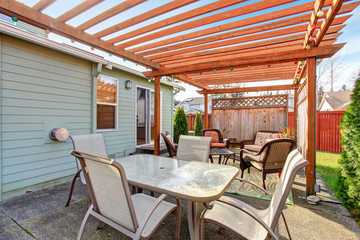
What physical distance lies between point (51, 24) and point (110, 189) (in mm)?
2388

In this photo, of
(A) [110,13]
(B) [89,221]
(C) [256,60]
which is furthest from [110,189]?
(C) [256,60]

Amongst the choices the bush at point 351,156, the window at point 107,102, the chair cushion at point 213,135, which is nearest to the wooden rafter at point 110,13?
the window at point 107,102

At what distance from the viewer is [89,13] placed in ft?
7.81

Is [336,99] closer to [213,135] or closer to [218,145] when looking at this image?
[213,135]

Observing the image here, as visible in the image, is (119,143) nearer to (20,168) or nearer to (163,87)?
(20,168)

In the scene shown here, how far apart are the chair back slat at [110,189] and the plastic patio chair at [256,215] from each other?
26.1 inches

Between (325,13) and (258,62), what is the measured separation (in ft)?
4.38

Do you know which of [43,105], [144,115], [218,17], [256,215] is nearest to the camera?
[256,215]

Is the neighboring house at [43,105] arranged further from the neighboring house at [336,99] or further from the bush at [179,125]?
the neighboring house at [336,99]

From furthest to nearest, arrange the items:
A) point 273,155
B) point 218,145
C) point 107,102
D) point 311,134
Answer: point 218,145, point 107,102, point 273,155, point 311,134

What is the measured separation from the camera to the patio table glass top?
141 centimetres

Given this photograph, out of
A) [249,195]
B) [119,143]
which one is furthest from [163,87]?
[249,195]

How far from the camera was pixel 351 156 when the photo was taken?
2.38m

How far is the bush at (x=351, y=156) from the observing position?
226 cm
